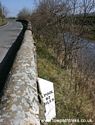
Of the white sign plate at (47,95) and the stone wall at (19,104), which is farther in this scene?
the white sign plate at (47,95)

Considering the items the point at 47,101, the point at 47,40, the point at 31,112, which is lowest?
the point at 47,40

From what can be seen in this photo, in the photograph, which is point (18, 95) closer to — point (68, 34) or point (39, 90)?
point (39, 90)

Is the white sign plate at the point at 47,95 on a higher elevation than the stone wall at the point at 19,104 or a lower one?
lower

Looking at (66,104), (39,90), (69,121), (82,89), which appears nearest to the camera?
(39,90)

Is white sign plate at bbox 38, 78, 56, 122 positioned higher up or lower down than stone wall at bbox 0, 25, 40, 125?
lower down

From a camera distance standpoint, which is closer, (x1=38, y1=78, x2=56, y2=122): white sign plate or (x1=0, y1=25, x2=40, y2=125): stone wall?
(x1=0, y1=25, x2=40, y2=125): stone wall

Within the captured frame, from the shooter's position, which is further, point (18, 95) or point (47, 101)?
point (47, 101)

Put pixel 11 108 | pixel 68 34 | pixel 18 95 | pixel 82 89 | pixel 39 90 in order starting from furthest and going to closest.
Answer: pixel 68 34
pixel 82 89
pixel 39 90
pixel 18 95
pixel 11 108

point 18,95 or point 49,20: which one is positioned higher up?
point 18,95

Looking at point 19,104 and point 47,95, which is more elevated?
point 19,104

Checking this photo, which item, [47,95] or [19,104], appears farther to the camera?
[47,95]

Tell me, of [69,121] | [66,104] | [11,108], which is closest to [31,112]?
[11,108]

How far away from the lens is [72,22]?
16.6 m

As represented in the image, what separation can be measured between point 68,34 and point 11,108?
13.6m
